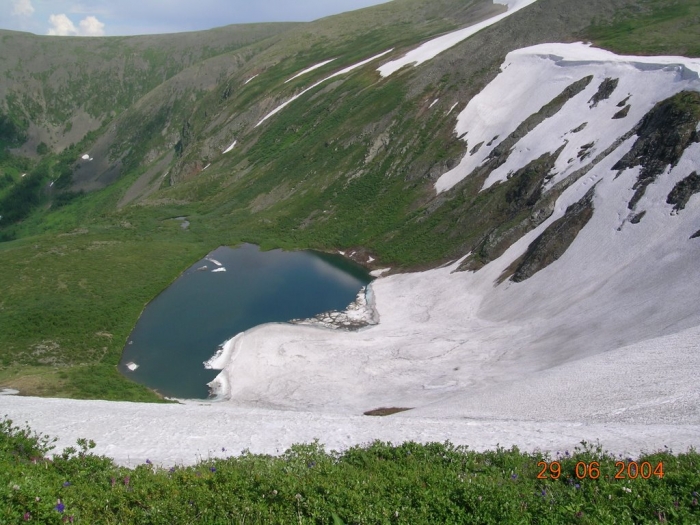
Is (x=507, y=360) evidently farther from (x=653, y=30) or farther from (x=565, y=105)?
(x=653, y=30)

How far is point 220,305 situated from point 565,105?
45.9m

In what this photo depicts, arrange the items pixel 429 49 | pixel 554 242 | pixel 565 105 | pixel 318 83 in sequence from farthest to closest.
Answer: pixel 318 83 < pixel 429 49 < pixel 565 105 < pixel 554 242

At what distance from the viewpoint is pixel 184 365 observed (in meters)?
43.3

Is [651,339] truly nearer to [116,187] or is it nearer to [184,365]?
[184,365]

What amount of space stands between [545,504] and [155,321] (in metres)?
49.7

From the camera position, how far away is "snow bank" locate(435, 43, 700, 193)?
52406 mm

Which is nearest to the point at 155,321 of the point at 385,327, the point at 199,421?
the point at 385,327

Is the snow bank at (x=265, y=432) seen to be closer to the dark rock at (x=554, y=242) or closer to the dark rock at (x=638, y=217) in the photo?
the dark rock at (x=554, y=242)

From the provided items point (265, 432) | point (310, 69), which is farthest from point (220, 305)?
point (310, 69)

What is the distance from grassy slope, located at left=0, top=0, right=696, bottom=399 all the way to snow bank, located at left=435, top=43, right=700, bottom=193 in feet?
12.6

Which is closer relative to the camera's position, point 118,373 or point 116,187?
point 118,373

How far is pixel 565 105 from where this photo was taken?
63.2m

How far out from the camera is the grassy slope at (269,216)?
4888 cm

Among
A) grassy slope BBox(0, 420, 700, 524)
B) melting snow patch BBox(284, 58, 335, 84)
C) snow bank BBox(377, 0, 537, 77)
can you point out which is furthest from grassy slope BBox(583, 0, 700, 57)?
melting snow patch BBox(284, 58, 335, 84)
